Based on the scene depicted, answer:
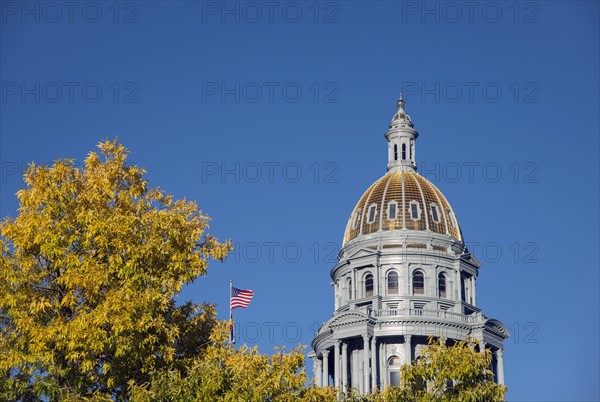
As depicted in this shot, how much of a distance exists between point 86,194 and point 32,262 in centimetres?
284

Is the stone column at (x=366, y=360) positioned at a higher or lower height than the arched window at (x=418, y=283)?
lower

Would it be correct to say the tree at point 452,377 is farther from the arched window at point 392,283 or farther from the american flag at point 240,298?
the arched window at point 392,283

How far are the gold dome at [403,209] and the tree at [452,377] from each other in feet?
236

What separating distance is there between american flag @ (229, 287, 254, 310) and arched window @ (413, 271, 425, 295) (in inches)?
1735

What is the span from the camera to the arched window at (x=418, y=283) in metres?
116

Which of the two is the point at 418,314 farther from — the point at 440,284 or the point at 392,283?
the point at 440,284

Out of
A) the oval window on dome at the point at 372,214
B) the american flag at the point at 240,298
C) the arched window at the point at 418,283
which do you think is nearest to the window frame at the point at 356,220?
the oval window on dome at the point at 372,214

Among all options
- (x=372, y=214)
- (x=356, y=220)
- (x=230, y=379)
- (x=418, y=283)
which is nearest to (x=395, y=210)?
(x=372, y=214)

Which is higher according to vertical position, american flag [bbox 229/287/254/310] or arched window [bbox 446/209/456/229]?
arched window [bbox 446/209/456/229]

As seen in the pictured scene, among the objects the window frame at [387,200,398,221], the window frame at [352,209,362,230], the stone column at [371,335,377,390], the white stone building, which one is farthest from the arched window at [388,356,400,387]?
the window frame at [352,209,362,230]

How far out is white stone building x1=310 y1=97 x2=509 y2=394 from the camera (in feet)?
366

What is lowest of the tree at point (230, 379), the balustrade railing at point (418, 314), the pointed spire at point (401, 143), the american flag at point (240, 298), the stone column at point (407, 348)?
the tree at point (230, 379)

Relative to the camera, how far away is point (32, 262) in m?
43.1

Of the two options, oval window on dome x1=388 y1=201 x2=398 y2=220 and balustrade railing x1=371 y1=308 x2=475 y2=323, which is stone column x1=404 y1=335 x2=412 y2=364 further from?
oval window on dome x1=388 y1=201 x2=398 y2=220
